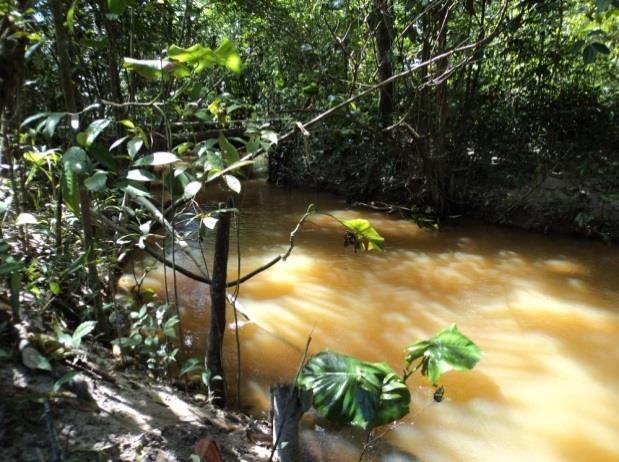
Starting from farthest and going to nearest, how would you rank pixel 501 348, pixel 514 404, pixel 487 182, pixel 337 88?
pixel 487 182, pixel 337 88, pixel 501 348, pixel 514 404

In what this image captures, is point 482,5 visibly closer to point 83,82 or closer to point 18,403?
point 83,82

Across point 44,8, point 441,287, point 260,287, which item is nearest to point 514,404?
point 441,287

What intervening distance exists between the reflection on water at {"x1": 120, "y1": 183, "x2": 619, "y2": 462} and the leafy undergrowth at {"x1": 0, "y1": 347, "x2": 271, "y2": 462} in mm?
514

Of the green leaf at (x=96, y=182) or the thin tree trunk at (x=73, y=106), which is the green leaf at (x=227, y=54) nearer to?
the green leaf at (x=96, y=182)

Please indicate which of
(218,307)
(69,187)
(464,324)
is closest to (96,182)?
(69,187)

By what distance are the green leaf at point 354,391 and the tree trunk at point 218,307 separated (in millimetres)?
373

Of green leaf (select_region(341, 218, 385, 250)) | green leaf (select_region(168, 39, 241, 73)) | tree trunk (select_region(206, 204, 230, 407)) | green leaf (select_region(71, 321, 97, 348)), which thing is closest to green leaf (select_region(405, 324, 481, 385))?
green leaf (select_region(341, 218, 385, 250))

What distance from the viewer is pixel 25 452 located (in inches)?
A: 49.5

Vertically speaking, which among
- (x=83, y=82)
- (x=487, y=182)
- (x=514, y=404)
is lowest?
(x=514, y=404)

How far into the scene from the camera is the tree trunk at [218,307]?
1.92m

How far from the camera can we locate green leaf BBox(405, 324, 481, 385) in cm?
187

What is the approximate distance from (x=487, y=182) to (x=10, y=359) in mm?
Result: 5590

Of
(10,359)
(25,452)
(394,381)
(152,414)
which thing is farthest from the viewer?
(394,381)

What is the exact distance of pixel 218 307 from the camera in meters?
2.01
